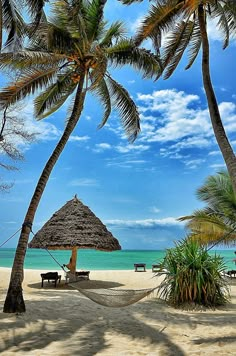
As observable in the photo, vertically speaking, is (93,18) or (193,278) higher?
(93,18)

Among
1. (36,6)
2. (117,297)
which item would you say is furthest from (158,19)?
(117,297)

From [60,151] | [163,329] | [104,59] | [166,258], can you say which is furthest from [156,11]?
[163,329]

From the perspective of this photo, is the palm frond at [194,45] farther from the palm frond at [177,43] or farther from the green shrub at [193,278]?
the green shrub at [193,278]

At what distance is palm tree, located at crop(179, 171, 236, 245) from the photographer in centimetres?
1241

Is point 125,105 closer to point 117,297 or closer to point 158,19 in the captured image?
point 158,19

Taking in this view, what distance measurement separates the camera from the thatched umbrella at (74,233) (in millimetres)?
11102

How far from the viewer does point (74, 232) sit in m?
11.3

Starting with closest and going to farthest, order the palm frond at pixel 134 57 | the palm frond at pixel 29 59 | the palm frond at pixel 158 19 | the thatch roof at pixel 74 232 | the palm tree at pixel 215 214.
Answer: the palm frond at pixel 158 19 → the palm frond at pixel 29 59 → the palm frond at pixel 134 57 → the thatch roof at pixel 74 232 → the palm tree at pixel 215 214

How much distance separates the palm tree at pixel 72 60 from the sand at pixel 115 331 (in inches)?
70.7

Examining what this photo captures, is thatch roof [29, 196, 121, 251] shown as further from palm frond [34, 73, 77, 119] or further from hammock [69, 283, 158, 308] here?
hammock [69, 283, 158, 308]

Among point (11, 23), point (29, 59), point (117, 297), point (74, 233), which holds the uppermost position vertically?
point (29, 59)

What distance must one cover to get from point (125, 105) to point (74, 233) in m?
4.11

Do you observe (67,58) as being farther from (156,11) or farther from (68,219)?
(68,219)

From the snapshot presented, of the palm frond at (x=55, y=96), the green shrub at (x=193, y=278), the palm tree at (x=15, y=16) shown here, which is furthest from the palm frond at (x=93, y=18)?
the green shrub at (x=193, y=278)
